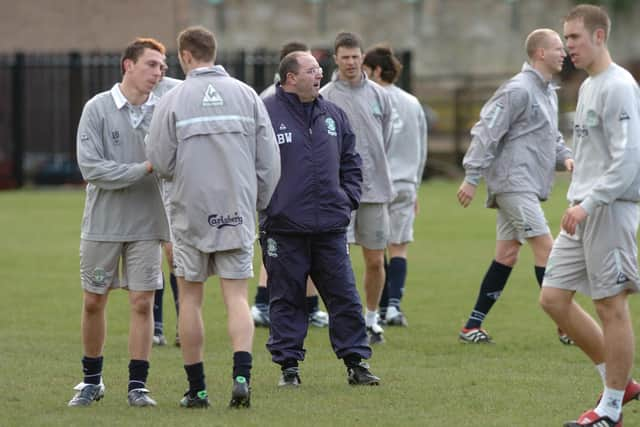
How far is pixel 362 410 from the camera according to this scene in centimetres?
775

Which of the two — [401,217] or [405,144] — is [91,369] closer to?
[401,217]

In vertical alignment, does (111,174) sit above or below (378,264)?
above

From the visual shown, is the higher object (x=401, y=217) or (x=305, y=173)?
(x=305, y=173)

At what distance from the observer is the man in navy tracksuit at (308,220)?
8.55 m

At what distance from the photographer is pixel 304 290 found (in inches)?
347

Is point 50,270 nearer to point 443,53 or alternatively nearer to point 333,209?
point 333,209

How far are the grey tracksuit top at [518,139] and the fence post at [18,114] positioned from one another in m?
20.4

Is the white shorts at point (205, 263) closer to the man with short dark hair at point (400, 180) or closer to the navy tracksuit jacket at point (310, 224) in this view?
the navy tracksuit jacket at point (310, 224)

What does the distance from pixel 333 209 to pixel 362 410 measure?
1.47 meters

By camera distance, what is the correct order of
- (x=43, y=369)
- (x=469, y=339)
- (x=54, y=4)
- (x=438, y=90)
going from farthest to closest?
(x=438, y=90) < (x=54, y=4) < (x=469, y=339) < (x=43, y=369)

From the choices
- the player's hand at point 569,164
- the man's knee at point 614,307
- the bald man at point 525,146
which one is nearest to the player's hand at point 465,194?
the bald man at point 525,146

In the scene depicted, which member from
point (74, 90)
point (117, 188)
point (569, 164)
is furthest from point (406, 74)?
point (117, 188)

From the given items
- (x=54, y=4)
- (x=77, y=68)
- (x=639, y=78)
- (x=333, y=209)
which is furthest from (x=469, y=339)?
(x=639, y=78)

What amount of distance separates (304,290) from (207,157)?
5.23 feet
